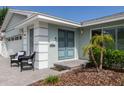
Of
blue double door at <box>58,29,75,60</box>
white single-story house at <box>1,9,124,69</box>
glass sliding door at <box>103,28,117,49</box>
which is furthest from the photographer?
blue double door at <box>58,29,75,60</box>

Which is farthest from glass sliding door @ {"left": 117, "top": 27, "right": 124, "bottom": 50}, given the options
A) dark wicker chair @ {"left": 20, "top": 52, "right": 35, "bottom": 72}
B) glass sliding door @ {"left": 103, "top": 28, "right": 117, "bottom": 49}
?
dark wicker chair @ {"left": 20, "top": 52, "right": 35, "bottom": 72}

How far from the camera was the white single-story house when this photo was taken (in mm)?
8297

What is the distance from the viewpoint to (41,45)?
327 inches

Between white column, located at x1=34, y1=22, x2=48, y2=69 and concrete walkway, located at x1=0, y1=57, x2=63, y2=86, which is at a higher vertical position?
white column, located at x1=34, y1=22, x2=48, y2=69

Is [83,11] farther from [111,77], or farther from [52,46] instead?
[111,77]

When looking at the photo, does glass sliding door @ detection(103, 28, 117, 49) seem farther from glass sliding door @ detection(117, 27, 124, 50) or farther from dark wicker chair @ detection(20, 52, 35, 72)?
dark wicker chair @ detection(20, 52, 35, 72)

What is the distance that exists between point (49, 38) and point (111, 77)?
479 cm

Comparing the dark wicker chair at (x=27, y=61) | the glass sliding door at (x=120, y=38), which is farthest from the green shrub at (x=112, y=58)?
the dark wicker chair at (x=27, y=61)

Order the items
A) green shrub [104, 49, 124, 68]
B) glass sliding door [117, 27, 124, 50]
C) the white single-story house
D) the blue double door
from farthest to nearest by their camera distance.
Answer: the blue double door < glass sliding door [117, 27, 124, 50] < the white single-story house < green shrub [104, 49, 124, 68]

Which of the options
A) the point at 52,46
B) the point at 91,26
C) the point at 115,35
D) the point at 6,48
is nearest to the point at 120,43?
the point at 115,35

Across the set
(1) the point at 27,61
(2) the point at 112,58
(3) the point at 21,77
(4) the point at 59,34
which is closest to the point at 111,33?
(2) the point at 112,58

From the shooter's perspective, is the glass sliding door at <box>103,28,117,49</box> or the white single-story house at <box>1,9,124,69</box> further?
the glass sliding door at <box>103,28,117,49</box>

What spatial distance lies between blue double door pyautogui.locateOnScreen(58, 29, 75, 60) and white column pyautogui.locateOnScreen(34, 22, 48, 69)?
1415mm

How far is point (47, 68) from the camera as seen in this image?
8.61m
